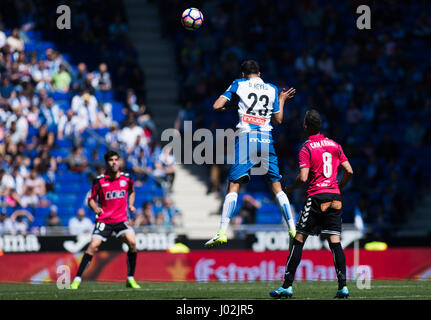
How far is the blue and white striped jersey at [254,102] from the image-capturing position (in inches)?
533

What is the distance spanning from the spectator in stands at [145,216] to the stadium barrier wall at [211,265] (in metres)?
2.95

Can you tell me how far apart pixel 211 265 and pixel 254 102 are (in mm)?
7723

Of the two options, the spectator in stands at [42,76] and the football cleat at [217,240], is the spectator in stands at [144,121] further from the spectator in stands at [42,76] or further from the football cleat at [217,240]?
the football cleat at [217,240]

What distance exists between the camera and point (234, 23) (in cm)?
3009

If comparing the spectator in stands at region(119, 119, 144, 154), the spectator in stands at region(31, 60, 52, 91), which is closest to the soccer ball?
the spectator in stands at region(119, 119, 144, 154)

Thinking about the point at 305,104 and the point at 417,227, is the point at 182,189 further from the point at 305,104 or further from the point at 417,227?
the point at 417,227

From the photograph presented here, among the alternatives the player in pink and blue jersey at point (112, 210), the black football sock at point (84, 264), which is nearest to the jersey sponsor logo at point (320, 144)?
the player in pink and blue jersey at point (112, 210)

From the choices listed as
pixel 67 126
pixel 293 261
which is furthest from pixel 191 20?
pixel 67 126

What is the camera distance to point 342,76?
1089 inches

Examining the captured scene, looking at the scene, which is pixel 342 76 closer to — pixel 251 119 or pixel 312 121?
pixel 251 119

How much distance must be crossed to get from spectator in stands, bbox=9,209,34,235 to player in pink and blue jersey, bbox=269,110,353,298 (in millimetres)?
11881

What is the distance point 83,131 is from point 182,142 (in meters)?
2.84

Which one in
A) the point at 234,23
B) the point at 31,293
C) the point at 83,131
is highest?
the point at 234,23
